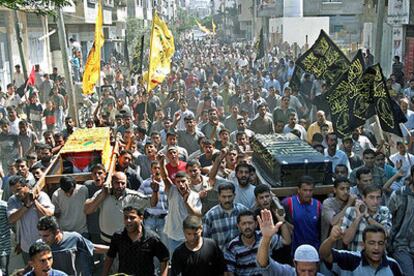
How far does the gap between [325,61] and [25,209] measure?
6517 mm

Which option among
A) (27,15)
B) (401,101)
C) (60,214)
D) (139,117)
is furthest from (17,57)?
(60,214)

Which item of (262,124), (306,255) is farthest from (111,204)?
(262,124)

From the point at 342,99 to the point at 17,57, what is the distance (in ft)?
54.4

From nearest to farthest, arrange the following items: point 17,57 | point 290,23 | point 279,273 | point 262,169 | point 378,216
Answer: point 279,273 < point 378,216 < point 262,169 < point 17,57 < point 290,23

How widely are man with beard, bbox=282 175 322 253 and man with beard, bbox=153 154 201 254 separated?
100 cm

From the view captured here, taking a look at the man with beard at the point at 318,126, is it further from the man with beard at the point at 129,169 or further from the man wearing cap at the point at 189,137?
the man with beard at the point at 129,169

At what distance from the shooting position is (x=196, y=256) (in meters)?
5.05

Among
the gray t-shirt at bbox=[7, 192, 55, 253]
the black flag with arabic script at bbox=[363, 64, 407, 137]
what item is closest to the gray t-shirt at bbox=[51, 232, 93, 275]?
the gray t-shirt at bbox=[7, 192, 55, 253]

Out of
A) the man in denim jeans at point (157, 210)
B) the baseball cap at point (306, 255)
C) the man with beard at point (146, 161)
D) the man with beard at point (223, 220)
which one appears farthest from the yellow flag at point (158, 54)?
the baseball cap at point (306, 255)

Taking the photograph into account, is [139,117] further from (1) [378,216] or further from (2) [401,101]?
(1) [378,216]

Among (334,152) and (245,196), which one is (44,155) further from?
(334,152)

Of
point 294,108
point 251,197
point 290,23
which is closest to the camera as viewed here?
point 251,197

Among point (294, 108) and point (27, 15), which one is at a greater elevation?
point (27, 15)

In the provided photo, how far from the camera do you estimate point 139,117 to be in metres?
13.0
